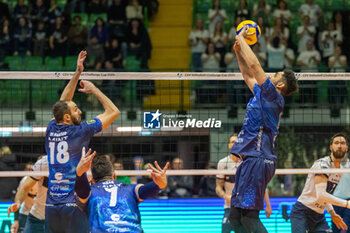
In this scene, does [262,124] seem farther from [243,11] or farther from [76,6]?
[76,6]

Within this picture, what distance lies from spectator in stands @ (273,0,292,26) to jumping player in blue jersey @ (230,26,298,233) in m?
11.5

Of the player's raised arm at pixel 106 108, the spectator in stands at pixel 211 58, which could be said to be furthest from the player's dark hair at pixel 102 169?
the spectator in stands at pixel 211 58

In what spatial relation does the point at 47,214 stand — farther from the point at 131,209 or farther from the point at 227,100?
the point at 227,100

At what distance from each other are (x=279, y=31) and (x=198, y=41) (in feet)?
7.44

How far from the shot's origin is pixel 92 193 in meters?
6.21

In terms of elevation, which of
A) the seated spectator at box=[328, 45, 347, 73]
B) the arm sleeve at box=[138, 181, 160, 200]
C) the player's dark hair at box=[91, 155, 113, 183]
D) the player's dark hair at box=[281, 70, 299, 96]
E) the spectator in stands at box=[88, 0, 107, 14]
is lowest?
→ the arm sleeve at box=[138, 181, 160, 200]

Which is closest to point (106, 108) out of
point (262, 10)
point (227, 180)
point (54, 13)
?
point (227, 180)

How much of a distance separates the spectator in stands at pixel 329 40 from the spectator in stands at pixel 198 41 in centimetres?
325

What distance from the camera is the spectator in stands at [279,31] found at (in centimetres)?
1753

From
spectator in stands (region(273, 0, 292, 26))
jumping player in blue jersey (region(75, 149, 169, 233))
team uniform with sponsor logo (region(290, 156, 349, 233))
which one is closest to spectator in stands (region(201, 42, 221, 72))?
spectator in stands (region(273, 0, 292, 26))

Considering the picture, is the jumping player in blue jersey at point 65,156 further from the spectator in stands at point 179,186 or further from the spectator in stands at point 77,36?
the spectator in stands at point 77,36

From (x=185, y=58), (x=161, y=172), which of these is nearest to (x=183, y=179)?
(x=185, y=58)

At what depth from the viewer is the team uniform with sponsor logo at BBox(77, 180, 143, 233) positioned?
5984 mm

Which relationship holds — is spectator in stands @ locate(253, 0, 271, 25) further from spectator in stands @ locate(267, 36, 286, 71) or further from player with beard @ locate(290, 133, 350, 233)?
player with beard @ locate(290, 133, 350, 233)
